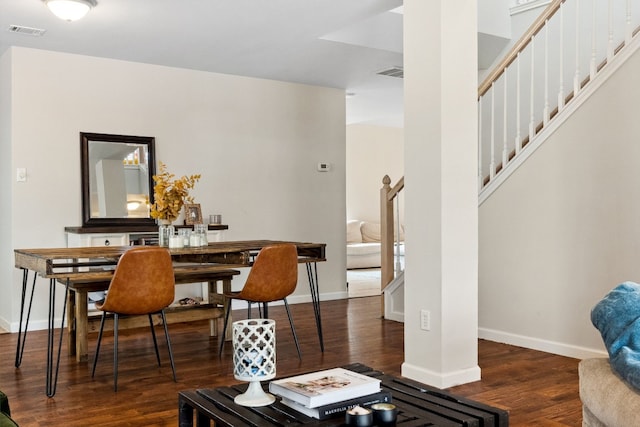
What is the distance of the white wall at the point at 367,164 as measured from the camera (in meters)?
11.4

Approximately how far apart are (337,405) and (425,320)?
199 cm

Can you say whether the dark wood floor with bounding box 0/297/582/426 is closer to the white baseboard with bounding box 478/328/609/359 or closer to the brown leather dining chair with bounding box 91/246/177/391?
the white baseboard with bounding box 478/328/609/359

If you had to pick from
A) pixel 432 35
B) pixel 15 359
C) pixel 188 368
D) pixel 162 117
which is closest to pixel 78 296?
pixel 15 359

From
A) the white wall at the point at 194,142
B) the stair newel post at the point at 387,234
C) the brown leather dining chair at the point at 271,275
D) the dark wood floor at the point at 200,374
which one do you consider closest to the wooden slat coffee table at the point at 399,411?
the dark wood floor at the point at 200,374

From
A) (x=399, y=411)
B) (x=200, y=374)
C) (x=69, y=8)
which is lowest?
(x=200, y=374)

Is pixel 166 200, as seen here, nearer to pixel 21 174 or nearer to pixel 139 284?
pixel 139 284

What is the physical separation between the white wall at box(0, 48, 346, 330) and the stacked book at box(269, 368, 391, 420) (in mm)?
4262

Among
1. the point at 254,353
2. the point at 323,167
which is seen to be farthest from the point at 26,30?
the point at 254,353

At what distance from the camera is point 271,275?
406 cm

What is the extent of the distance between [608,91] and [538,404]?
2152 mm

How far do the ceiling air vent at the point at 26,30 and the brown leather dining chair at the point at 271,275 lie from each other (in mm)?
2640

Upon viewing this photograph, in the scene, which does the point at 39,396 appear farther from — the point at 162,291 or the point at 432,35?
the point at 432,35

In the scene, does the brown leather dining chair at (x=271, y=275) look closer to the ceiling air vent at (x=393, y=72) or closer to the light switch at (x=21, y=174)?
the light switch at (x=21, y=174)

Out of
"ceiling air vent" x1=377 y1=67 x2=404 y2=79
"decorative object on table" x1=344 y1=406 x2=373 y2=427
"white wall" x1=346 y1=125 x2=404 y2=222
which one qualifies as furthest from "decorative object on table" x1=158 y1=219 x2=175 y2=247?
"white wall" x1=346 y1=125 x2=404 y2=222
